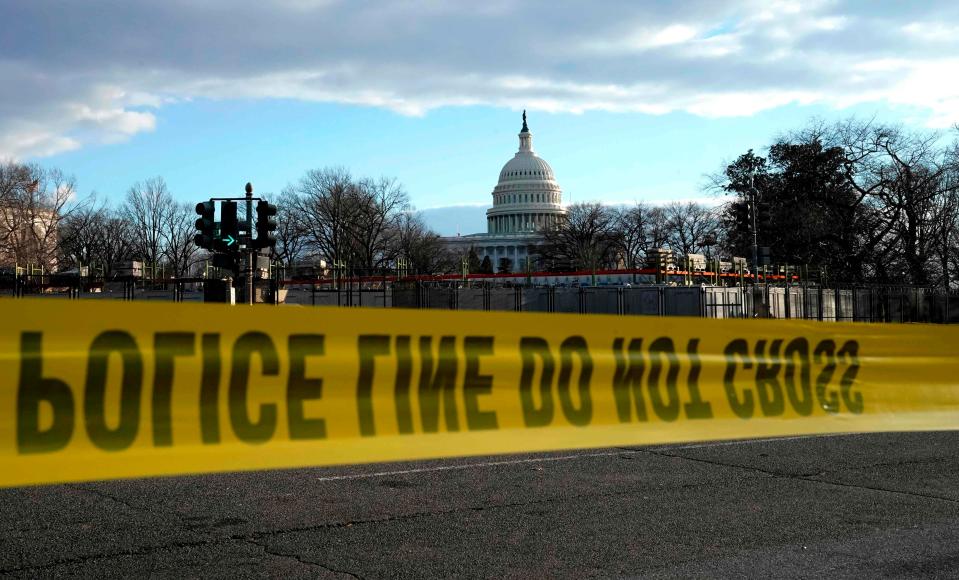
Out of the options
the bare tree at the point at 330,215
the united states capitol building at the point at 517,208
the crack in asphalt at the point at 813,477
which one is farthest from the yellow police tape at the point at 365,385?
the united states capitol building at the point at 517,208

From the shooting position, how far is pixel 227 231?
18.5 m

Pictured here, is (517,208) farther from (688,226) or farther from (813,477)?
(813,477)

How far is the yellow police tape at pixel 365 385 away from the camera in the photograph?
158 inches

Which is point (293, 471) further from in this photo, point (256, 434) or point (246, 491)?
point (256, 434)

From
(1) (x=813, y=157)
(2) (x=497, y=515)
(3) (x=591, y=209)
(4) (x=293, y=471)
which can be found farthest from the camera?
(3) (x=591, y=209)

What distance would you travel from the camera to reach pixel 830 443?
10266mm

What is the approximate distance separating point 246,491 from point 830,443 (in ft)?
19.6

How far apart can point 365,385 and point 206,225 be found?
14598 mm

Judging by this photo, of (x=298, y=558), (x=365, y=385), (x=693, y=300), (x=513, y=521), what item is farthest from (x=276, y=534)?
(x=693, y=300)

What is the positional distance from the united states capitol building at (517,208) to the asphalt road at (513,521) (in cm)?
12469

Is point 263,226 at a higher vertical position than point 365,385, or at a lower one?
higher

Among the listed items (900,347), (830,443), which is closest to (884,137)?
(830,443)

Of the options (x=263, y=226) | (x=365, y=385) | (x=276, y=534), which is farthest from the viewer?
(x=263, y=226)

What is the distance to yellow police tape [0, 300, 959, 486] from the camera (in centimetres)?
402
